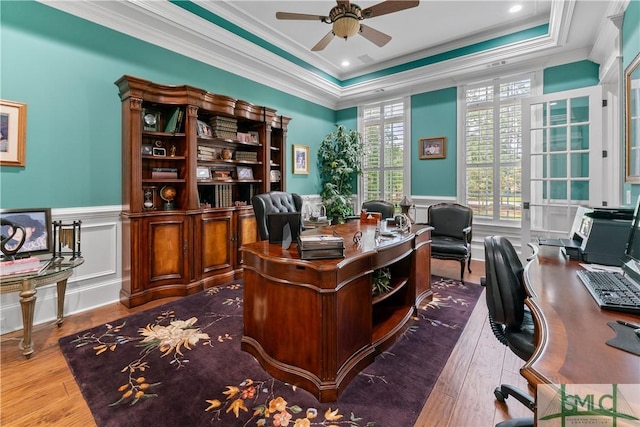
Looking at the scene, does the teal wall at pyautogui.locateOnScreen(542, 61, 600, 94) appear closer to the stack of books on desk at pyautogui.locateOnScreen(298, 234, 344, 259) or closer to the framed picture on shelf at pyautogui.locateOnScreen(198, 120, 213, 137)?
the stack of books on desk at pyautogui.locateOnScreen(298, 234, 344, 259)

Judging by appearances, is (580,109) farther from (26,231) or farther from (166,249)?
(26,231)

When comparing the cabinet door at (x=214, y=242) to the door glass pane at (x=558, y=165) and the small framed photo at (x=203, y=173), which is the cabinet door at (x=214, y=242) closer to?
the small framed photo at (x=203, y=173)

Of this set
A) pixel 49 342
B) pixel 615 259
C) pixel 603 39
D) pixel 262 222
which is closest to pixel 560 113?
pixel 603 39

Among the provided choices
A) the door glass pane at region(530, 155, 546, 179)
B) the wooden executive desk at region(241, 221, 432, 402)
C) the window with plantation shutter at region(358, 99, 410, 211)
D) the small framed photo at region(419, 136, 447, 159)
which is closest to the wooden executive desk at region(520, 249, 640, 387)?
the wooden executive desk at region(241, 221, 432, 402)

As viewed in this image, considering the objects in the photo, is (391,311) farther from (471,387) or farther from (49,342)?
(49,342)

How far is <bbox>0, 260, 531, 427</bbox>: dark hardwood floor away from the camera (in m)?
1.62

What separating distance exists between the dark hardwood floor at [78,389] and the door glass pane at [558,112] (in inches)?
117

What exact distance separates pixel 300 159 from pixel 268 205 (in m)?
2.49

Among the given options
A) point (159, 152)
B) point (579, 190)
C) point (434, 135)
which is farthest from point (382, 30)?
point (159, 152)

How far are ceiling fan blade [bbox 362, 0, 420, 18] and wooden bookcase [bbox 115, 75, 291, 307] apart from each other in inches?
81.6

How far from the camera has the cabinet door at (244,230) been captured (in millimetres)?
4098

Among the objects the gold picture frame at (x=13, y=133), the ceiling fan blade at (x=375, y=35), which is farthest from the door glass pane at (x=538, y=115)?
the gold picture frame at (x=13, y=133)

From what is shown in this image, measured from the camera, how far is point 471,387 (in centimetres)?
186

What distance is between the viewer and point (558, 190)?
3.81 m
